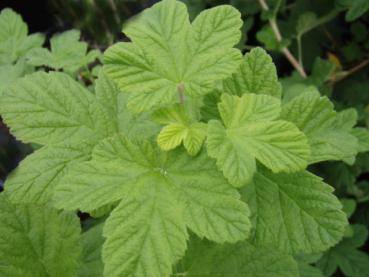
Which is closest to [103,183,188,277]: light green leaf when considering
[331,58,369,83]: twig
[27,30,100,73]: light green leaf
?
[27,30,100,73]: light green leaf

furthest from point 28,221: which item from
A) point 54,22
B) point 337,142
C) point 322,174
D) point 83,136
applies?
point 54,22

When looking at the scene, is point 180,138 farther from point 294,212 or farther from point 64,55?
point 64,55

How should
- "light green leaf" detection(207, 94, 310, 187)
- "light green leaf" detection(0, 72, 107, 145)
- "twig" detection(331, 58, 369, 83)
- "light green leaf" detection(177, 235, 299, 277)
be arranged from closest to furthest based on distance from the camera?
"light green leaf" detection(207, 94, 310, 187) < "light green leaf" detection(0, 72, 107, 145) < "light green leaf" detection(177, 235, 299, 277) < "twig" detection(331, 58, 369, 83)

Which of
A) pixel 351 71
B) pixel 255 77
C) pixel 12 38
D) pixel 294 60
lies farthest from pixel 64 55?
pixel 351 71

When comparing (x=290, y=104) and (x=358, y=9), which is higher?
(x=290, y=104)

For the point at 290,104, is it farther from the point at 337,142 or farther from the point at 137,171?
the point at 137,171

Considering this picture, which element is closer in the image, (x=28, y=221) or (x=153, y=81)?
(x=153, y=81)

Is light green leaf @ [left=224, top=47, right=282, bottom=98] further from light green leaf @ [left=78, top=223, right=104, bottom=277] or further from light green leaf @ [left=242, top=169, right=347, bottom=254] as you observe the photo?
light green leaf @ [left=78, top=223, right=104, bottom=277]
